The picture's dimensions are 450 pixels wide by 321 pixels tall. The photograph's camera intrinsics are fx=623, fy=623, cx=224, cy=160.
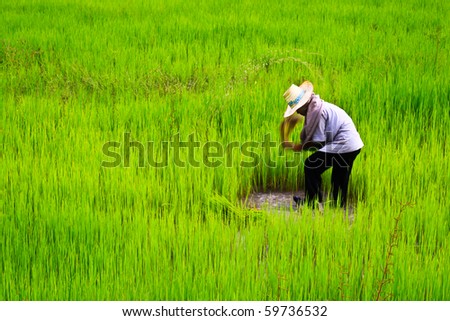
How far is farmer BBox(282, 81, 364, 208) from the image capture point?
9.25ft

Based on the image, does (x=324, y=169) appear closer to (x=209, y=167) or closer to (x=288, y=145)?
(x=288, y=145)

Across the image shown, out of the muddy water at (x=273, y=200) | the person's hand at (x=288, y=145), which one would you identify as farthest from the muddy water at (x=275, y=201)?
the person's hand at (x=288, y=145)

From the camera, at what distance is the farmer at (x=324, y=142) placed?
9.25 feet

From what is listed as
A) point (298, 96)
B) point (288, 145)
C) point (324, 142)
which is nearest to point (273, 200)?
point (288, 145)

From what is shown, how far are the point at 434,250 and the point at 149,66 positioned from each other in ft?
9.82

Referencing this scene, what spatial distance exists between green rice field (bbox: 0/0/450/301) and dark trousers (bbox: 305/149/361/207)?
14cm

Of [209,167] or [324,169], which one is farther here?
[209,167]

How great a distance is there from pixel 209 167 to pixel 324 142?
587 millimetres

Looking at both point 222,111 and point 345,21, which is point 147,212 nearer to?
point 222,111

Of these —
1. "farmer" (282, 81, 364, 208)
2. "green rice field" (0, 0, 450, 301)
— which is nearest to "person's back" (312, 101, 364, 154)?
"farmer" (282, 81, 364, 208)

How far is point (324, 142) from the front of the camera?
9.37 ft

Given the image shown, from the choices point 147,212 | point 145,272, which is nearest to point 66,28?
point 147,212

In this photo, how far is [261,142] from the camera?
11.2 ft

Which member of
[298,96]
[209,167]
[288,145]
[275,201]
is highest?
[298,96]
